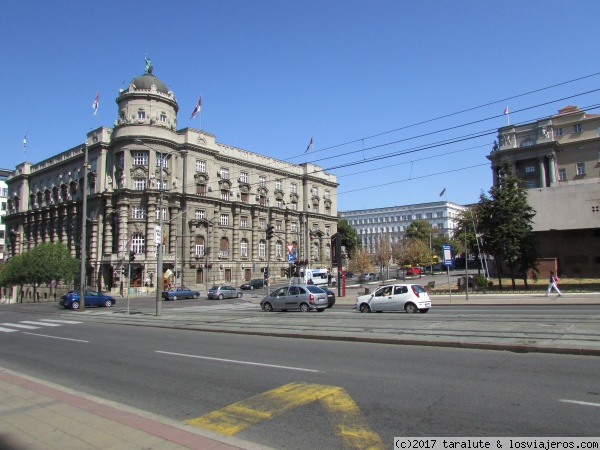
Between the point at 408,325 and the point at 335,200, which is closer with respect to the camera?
the point at 408,325

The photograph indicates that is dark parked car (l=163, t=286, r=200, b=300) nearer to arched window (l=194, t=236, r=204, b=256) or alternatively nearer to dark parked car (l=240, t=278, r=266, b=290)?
dark parked car (l=240, t=278, r=266, b=290)

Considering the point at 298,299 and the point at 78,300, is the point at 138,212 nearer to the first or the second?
the point at 78,300

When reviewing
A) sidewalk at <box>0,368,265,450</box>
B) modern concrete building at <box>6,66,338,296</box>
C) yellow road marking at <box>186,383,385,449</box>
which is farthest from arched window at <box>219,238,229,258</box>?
yellow road marking at <box>186,383,385,449</box>

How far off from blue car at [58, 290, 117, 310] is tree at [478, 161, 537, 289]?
32.3 m

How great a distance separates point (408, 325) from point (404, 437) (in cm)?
1062

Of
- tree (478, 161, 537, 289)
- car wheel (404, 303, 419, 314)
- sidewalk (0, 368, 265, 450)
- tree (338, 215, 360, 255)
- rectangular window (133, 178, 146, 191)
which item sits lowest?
sidewalk (0, 368, 265, 450)

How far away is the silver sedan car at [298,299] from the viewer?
2545cm

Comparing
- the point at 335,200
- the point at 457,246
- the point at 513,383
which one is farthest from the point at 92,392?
the point at 457,246

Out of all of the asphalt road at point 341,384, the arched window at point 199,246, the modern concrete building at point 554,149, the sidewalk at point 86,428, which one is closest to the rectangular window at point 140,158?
the arched window at point 199,246

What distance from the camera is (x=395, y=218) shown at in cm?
14825

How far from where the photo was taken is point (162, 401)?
7.83 metres

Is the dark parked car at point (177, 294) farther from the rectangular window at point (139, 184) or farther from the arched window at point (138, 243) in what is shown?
the rectangular window at point (139, 184)

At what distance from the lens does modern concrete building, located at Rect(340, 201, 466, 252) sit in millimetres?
140125

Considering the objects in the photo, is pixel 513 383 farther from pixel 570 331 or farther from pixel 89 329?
pixel 89 329
